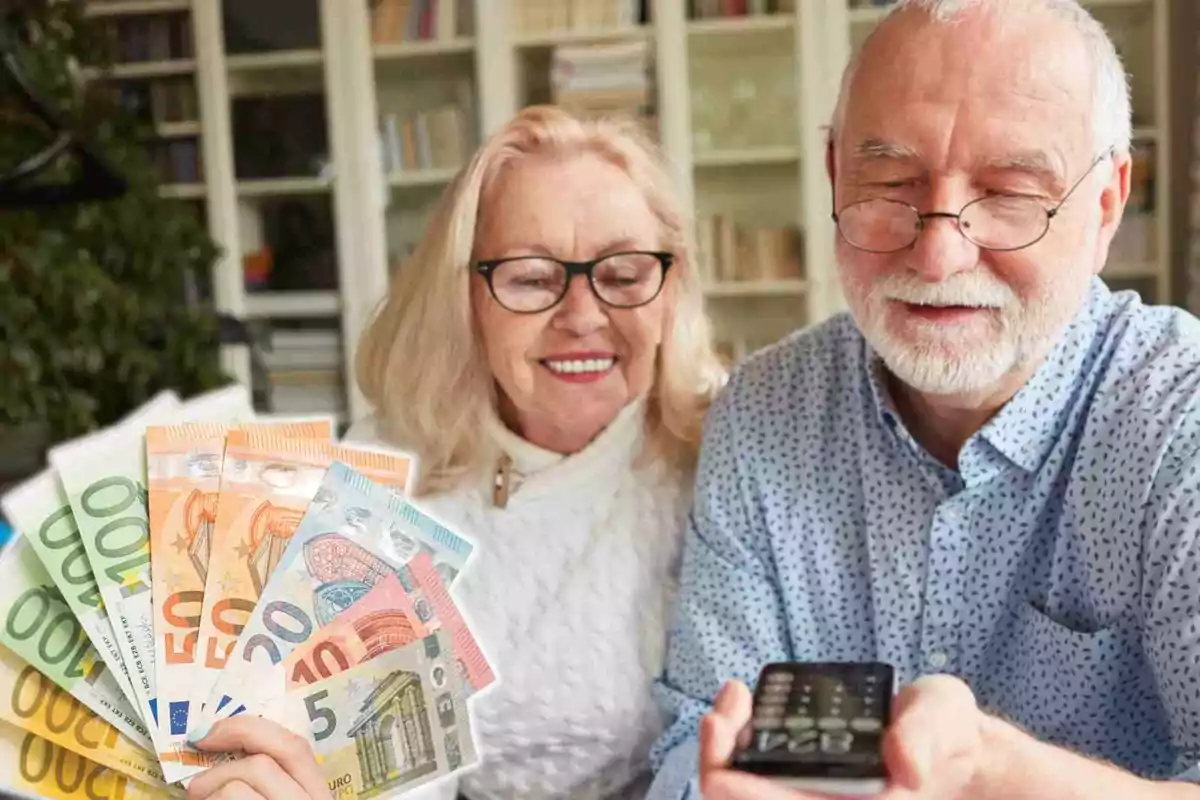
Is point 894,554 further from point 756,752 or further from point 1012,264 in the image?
point 756,752

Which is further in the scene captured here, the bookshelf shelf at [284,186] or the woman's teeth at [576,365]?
the bookshelf shelf at [284,186]

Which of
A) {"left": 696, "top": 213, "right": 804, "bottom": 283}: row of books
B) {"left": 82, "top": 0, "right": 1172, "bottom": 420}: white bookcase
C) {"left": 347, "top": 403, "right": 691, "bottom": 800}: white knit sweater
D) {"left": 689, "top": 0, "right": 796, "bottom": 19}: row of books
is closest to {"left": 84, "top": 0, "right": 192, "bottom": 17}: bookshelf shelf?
{"left": 82, "top": 0, "right": 1172, "bottom": 420}: white bookcase

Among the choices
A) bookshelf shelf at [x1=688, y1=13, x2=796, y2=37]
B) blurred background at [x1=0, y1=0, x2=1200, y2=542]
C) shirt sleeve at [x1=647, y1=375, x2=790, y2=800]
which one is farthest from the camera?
bookshelf shelf at [x1=688, y1=13, x2=796, y2=37]

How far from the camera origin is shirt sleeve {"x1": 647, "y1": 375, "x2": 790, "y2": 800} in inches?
45.6

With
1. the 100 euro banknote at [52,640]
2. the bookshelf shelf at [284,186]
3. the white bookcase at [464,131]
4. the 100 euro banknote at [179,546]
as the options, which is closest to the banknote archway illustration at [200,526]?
the 100 euro banknote at [179,546]

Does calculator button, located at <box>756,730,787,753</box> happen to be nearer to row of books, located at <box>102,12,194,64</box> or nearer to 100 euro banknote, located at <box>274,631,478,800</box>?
100 euro banknote, located at <box>274,631,478,800</box>

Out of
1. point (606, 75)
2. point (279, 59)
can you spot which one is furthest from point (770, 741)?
point (279, 59)

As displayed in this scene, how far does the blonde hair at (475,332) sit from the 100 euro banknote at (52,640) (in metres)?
0.53

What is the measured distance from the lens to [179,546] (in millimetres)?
954

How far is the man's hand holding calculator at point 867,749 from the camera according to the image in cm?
67

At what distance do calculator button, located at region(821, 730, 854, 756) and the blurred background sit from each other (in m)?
2.61

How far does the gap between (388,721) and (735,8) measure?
117 inches

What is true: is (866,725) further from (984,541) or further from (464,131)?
(464,131)

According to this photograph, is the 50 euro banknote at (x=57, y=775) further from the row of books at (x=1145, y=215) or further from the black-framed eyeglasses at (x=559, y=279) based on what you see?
the row of books at (x=1145, y=215)
